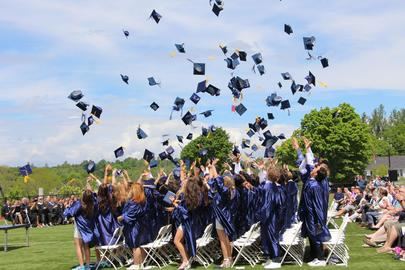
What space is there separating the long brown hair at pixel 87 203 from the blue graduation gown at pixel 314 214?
409 cm

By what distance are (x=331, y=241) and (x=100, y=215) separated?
14.9 feet

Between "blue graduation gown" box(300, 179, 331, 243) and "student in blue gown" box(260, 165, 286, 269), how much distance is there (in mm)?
468

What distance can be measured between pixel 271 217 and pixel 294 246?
1.06 metres

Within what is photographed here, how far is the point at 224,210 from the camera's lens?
11.1 m

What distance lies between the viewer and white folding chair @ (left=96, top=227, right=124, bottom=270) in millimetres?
11086

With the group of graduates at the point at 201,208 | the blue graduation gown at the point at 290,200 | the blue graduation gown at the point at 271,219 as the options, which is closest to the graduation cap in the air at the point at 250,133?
Answer: the blue graduation gown at the point at 290,200

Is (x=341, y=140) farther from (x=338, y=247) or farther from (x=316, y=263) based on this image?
(x=316, y=263)

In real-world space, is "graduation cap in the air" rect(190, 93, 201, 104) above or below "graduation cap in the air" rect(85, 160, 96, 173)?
above

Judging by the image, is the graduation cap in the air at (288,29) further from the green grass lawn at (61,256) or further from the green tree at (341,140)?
the green tree at (341,140)

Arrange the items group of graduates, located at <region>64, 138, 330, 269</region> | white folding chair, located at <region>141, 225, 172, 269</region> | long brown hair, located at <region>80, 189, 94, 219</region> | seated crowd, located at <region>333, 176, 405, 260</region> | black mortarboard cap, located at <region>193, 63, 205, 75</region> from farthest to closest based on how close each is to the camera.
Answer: black mortarboard cap, located at <region>193, 63, 205, 75</region>, seated crowd, located at <region>333, 176, 405, 260</region>, long brown hair, located at <region>80, 189, 94, 219</region>, white folding chair, located at <region>141, 225, 172, 269</region>, group of graduates, located at <region>64, 138, 330, 269</region>

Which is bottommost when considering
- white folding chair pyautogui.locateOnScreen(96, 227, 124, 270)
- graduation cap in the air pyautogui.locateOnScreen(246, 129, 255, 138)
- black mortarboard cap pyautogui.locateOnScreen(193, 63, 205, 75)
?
→ white folding chair pyautogui.locateOnScreen(96, 227, 124, 270)

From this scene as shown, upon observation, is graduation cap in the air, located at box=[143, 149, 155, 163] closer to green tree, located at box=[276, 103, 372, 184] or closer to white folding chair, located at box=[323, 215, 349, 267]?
white folding chair, located at box=[323, 215, 349, 267]

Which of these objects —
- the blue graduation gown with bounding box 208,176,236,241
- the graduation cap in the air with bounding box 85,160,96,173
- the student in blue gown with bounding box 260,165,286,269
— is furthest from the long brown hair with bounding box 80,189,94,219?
the student in blue gown with bounding box 260,165,286,269

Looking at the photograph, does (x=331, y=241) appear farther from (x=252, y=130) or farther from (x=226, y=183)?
(x=252, y=130)
